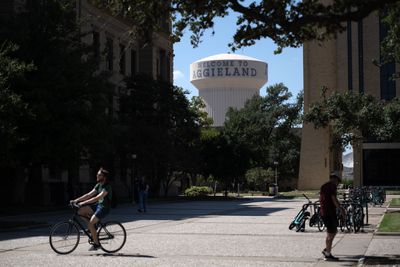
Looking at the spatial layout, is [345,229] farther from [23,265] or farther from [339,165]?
[339,165]

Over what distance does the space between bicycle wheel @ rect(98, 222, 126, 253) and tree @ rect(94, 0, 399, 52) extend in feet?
14.1

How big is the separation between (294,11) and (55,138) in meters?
23.2

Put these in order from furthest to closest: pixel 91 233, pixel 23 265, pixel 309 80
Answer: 1. pixel 309 80
2. pixel 91 233
3. pixel 23 265

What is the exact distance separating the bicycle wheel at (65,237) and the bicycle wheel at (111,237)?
55 centimetres

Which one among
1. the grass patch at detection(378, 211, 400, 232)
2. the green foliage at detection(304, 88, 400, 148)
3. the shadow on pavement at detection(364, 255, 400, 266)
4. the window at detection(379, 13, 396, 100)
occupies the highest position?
the window at detection(379, 13, 396, 100)

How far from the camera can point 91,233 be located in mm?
14625

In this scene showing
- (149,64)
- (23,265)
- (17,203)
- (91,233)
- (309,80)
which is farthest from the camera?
(309,80)

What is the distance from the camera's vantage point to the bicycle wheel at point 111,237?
14694 millimetres

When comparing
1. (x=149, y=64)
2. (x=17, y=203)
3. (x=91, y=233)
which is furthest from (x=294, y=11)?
(x=149, y=64)

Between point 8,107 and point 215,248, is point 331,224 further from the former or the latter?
point 8,107

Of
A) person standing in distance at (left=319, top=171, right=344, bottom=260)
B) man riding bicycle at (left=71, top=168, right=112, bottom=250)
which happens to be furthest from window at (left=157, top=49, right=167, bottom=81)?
person standing in distance at (left=319, top=171, right=344, bottom=260)

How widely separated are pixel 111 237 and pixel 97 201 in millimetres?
828

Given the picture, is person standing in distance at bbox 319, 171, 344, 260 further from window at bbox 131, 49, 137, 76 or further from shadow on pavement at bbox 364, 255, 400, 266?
window at bbox 131, 49, 137, 76

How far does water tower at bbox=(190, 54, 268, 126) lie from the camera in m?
113
